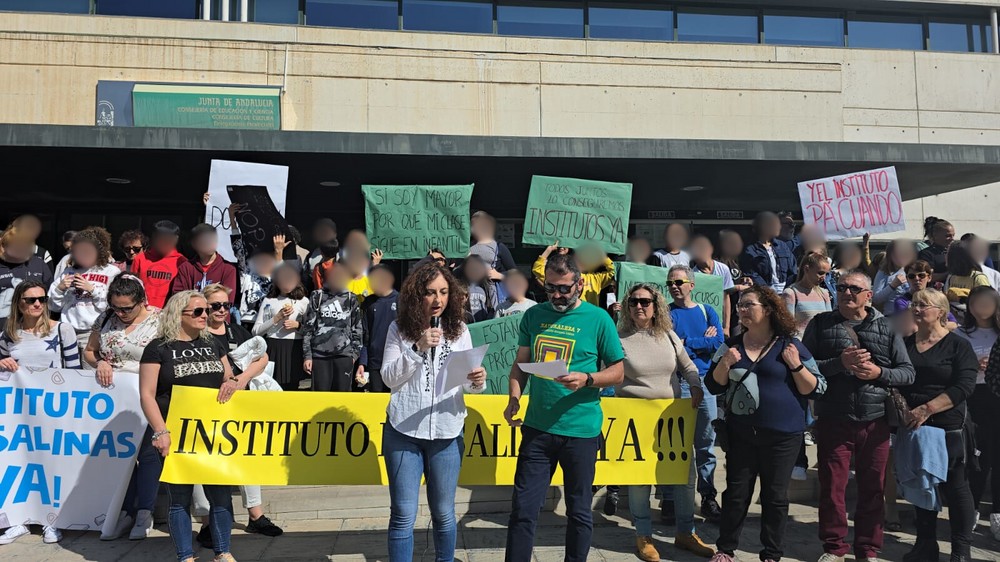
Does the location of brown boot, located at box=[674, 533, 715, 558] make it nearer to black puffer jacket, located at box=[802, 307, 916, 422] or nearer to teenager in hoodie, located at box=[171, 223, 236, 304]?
black puffer jacket, located at box=[802, 307, 916, 422]

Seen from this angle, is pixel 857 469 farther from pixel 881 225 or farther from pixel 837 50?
pixel 837 50

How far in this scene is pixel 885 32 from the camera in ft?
53.7

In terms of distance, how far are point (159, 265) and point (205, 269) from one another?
47 cm

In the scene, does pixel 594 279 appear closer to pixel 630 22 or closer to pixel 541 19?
pixel 541 19

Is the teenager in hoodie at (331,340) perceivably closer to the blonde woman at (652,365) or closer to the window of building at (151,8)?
the blonde woman at (652,365)

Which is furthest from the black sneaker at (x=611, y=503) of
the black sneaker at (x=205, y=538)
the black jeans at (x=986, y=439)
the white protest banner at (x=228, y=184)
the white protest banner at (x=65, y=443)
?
the white protest banner at (x=228, y=184)

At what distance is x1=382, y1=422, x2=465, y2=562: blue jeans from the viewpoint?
411cm

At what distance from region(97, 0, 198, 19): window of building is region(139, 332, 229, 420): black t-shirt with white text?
11.8 m

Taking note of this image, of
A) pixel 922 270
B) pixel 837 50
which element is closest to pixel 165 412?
pixel 922 270

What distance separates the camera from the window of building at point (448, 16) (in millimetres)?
14859

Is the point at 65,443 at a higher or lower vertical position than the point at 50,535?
higher

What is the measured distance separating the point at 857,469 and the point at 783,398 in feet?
3.05

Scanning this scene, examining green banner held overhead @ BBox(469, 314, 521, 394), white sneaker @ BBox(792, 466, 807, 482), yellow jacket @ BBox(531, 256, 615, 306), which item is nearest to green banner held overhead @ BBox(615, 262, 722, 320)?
yellow jacket @ BBox(531, 256, 615, 306)

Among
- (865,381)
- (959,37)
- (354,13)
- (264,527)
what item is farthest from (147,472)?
(959,37)
